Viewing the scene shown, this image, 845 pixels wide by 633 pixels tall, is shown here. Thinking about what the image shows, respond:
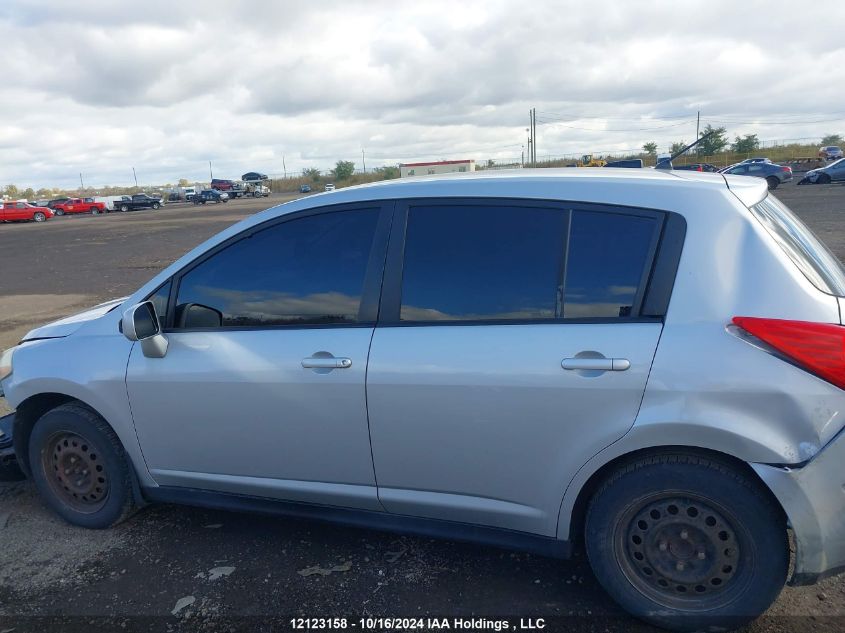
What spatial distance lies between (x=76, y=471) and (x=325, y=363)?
188cm

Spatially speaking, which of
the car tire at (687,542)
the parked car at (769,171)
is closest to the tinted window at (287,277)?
the car tire at (687,542)

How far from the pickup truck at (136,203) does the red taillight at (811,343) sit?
218 ft

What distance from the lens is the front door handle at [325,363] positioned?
3018mm

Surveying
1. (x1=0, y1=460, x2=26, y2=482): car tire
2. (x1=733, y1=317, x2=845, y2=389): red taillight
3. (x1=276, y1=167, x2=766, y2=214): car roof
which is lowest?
(x1=0, y1=460, x2=26, y2=482): car tire

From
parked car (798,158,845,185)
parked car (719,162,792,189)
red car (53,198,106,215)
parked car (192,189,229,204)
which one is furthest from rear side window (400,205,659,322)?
parked car (192,189,229,204)

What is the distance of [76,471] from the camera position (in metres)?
3.87

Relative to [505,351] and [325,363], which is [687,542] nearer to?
[505,351]

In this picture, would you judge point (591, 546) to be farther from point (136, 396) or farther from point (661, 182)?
point (136, 396)

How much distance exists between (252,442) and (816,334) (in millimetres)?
2494

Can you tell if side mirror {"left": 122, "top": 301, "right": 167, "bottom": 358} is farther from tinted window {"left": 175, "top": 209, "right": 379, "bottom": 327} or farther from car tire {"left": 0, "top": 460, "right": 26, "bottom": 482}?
Answer: car tire {"left": 0, "top": 460, "right": 26, "bottom": 482}

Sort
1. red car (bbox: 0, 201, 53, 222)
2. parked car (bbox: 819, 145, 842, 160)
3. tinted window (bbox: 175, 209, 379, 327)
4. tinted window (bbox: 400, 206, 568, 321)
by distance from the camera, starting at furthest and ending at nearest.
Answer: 1. parked car (bbox: 819, 145, 842, 160)
2. red car (bbox: 0, 201, 53, 222)
3. tinted window (bbox: 175, 209, 379, 327)
4. tinted window (bbox: 400, 206, 568, 321)

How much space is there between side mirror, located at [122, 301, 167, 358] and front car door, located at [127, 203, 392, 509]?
0.17 feet

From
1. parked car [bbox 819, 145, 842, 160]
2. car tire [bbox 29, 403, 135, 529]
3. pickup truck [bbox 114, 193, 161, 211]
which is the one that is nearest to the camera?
car tire [bbox 29, 403, 135, 529]

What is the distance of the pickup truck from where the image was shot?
6241cm
